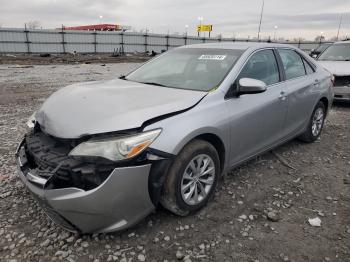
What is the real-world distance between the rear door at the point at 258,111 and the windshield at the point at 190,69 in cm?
23

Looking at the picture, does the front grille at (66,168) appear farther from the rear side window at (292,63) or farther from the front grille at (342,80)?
the front grille at (342,80)

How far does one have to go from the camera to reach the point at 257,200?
3.44m

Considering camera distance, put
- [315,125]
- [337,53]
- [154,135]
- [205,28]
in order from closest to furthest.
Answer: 1. [154,135]
2. [315,125]
3. [337,53]
4. [205,28]

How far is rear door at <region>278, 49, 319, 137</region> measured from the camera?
4.30m

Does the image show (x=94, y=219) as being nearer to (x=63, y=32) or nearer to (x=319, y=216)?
(x=319, y=216)

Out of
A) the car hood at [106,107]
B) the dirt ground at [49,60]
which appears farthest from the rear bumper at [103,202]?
the dirt ground at [49,60]

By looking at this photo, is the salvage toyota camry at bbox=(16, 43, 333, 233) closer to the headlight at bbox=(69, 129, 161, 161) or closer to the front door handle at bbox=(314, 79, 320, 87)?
the headlight at bbox=(69, 129, 161, 161)

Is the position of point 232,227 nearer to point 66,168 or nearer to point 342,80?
point 66,168

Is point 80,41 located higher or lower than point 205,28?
lower

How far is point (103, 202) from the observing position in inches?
94.1

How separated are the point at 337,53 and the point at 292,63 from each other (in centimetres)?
573

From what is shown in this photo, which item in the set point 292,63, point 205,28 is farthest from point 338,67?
point 205,28

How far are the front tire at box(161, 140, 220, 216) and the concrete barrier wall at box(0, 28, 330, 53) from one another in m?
27.7

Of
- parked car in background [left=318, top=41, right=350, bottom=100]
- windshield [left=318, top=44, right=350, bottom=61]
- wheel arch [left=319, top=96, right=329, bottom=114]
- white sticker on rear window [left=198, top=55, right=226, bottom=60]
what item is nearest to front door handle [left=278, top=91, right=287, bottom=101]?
white sticker on rear window [left=198, top=55, right=226, bottom=60]
